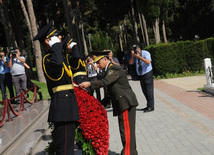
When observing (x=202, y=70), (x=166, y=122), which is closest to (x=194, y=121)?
(x=166, y=122)

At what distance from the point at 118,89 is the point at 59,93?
1.35m

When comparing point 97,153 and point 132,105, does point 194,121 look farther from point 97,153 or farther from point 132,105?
point 97,153

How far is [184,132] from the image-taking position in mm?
7094

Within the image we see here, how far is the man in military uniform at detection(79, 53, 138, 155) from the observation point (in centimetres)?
527

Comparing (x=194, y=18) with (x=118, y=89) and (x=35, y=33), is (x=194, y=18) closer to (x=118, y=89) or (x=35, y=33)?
(x=35, y=33)

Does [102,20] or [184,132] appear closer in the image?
[184,132]

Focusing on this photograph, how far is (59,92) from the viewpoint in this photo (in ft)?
14.2

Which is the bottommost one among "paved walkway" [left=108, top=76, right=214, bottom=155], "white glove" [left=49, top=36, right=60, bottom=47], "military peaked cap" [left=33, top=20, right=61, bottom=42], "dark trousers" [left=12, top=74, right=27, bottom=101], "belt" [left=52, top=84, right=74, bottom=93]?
"paved walkway" [left=108, top=76, right=214, bottom=155]

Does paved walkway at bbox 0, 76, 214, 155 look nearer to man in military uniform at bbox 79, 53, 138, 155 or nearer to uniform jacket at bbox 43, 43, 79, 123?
man in military uniform at bbox 79, 53, 138, 155

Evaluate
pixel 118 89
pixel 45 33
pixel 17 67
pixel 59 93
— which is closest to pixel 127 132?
pixel 118 89

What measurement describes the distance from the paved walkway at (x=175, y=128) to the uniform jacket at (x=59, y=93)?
6.84 feet

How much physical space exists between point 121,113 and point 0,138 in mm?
3666

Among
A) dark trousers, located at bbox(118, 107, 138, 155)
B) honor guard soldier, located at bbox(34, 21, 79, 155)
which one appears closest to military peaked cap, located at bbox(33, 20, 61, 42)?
honor guard soldier, located at bbox(34, 21, 79, 155)

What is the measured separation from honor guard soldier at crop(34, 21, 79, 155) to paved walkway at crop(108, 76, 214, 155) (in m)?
2.00
